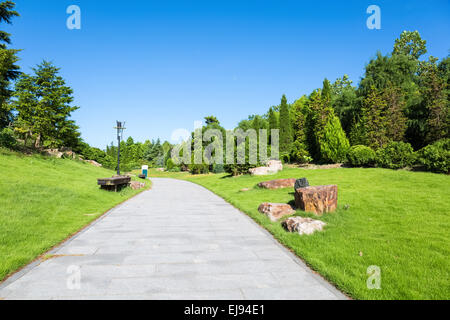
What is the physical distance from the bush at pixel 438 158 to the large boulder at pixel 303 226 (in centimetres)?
1121

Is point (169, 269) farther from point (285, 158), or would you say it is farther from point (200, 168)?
point (200, 168)

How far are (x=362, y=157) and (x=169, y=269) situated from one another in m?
19.8

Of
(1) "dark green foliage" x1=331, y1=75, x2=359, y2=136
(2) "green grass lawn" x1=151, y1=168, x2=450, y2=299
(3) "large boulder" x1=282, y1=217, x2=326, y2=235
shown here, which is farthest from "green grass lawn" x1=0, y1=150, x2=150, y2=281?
(1) "dark green foliage" x1=331, y1=75, x2=359, y2=136

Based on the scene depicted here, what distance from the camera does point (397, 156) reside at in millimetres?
17250

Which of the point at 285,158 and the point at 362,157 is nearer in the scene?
the point at 362,157

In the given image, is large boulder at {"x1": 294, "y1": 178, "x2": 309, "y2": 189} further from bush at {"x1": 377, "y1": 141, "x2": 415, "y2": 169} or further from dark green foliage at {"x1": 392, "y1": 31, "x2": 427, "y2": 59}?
dark green foliage at {"x1": 392, "y1": 31, "x2": 427, "y2": 59}

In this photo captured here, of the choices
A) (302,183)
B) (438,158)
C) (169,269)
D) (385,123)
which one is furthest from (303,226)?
(385,123)

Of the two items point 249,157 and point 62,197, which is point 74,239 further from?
point 249,157

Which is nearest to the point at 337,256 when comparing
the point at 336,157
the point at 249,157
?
the point at 249,157

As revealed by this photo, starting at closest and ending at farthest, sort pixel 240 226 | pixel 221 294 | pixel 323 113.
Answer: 1. pixel 221 294
2. pixel 240 226
3. pixel 323 113

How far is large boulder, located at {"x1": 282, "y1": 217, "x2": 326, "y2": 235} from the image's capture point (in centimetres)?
655

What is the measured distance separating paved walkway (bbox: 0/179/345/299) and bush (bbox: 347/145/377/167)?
16185 mm

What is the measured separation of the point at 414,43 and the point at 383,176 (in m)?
53.8
